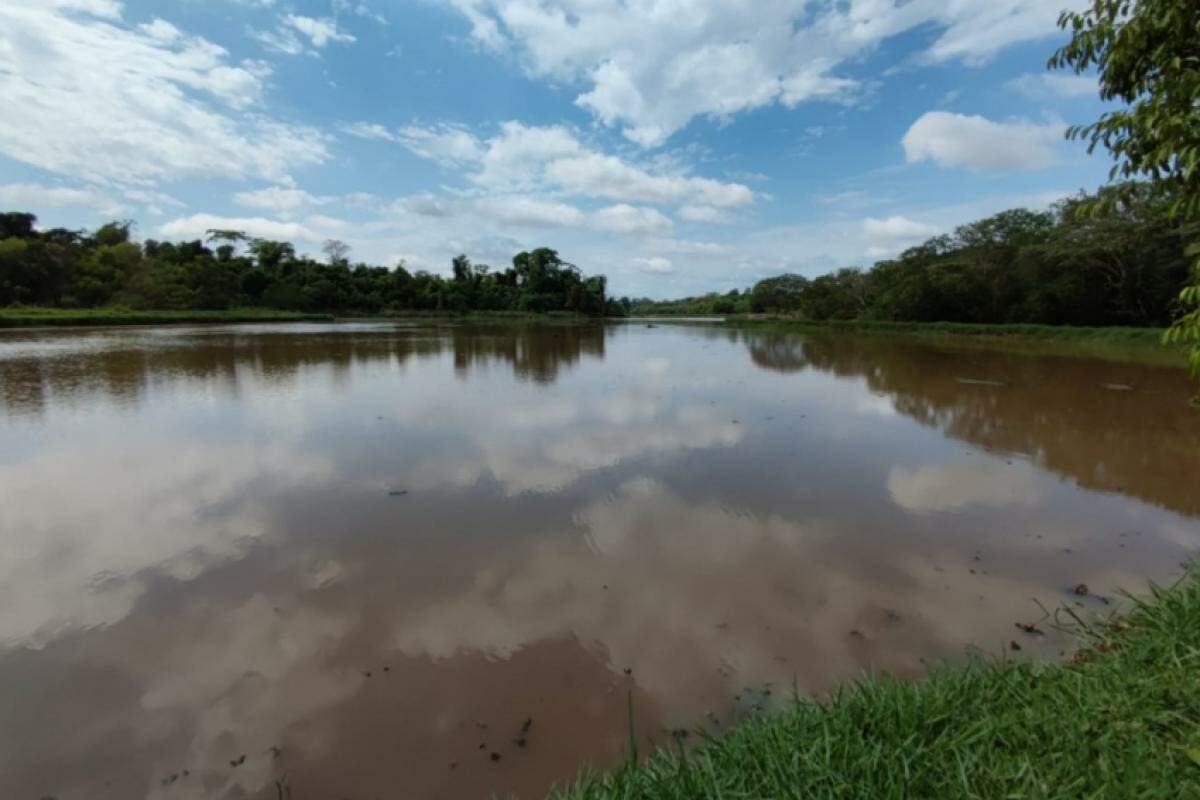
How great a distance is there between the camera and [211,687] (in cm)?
274

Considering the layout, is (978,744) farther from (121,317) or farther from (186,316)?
(186,316)

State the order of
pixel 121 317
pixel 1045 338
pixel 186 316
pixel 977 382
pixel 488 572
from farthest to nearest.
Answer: pixel 186 316 < pixel 121 317 < pixel 1045 338 < pixel 977 382 < pixel 488 572

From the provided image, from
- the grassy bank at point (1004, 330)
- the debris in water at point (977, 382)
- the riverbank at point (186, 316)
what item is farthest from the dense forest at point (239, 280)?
the debris in water at point (977, 382)

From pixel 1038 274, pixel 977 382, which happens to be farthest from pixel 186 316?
pixel 1038 274

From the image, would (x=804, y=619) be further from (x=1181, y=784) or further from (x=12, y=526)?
(x=12, y=526)

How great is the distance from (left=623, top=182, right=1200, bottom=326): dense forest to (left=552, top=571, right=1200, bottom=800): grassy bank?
27.5m

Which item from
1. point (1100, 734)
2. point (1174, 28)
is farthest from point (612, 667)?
point (1174, 28)

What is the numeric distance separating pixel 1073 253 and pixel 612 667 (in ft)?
121

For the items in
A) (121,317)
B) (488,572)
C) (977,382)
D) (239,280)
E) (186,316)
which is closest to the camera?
(488,572)

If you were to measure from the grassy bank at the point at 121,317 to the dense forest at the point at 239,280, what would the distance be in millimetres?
3252

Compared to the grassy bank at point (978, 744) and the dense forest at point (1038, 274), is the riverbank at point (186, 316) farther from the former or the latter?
the grassy bank at point (978, 744)

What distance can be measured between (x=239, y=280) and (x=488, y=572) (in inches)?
2443

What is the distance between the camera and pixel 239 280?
53812mm

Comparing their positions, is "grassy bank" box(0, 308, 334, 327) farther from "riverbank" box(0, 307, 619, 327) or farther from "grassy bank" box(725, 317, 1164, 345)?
"grassy bank" box(725, 317, 1164, 345)
